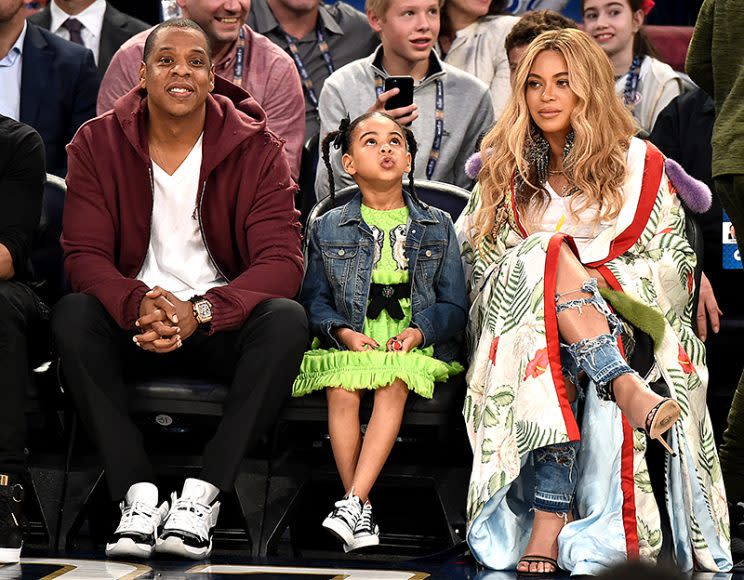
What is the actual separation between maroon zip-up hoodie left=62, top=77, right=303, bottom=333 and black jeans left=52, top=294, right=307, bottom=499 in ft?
0.66

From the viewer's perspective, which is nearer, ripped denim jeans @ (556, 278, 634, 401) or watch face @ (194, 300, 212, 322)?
ripped denim jeans @ (556, 278, 634, 401)

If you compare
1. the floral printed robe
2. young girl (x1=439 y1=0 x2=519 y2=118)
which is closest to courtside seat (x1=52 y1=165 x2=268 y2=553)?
the floral printed robe

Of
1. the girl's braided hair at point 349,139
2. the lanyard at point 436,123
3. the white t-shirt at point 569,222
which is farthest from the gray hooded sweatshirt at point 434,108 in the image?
the white t-shirt at point 569,222

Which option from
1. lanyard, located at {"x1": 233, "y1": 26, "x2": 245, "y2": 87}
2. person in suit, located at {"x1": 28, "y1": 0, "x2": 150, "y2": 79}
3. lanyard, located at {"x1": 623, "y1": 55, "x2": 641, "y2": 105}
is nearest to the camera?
lanyard, located at {"x1": 233, "y1": 26, "x2": 245, "y2": 87}

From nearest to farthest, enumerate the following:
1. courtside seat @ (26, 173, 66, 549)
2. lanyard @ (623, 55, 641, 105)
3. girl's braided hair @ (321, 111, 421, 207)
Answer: courtside seat @ (26, 173, 66, 549) → girl's braided hair @ (321, 111, 421, 207) → lanyard @ (623, 55, 641, 105)

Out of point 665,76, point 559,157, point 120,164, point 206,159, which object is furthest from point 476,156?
point 665,76

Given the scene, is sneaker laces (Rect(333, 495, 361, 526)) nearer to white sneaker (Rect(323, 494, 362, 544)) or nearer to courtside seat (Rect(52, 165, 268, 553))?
white sneaker (Rect(323, 494, 362, 544))

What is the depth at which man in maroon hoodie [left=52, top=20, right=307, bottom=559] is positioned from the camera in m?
3.43

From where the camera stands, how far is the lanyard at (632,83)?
208 inches

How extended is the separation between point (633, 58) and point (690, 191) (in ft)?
6.05

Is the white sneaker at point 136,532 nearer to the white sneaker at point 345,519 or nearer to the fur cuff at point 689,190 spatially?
the white sneaker at point 345,519

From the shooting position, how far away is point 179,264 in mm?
3867

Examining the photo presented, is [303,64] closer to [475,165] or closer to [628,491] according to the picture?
[475,165]

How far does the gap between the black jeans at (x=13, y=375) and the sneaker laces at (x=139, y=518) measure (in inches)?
13.8
